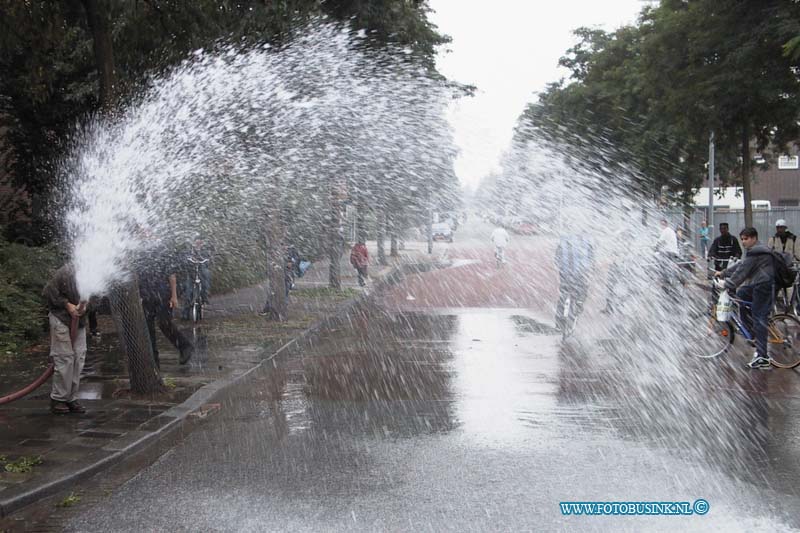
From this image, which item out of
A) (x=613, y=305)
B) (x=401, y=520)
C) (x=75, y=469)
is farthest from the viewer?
(x=613, y=305)

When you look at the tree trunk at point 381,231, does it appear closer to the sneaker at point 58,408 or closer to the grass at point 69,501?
the sneaker at point 58,408

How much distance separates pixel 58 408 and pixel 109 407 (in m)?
0.48

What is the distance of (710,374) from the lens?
9703mm

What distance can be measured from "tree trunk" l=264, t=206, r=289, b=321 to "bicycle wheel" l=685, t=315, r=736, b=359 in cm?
710

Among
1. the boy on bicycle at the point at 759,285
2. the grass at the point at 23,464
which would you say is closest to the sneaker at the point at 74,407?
→ the grass at the point at 23,464

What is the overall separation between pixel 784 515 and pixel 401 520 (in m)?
2.30

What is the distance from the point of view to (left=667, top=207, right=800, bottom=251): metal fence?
95.0ft

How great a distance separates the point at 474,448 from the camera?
251 inches

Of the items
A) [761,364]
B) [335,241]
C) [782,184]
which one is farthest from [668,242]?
[782,184]

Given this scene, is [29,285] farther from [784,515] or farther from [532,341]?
[784,515]

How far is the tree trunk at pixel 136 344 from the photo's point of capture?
26.9 feet

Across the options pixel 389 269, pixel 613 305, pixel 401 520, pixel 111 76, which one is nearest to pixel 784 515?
pixel 401 520

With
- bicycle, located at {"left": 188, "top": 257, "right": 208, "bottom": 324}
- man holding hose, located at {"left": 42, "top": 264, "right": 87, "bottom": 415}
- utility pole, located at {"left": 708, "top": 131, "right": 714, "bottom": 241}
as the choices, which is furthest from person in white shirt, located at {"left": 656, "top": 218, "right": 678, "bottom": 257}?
man holding hose, located at {"left": 42, "top": 264, "right": 87, "bottom": 415}

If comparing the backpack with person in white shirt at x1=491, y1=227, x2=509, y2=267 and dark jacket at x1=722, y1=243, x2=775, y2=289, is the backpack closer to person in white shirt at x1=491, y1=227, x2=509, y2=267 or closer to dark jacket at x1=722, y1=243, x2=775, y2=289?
dark jacket at x1=722, y1=243, x2=775, y2=289
